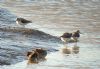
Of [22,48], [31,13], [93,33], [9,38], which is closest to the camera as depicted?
[22,48]

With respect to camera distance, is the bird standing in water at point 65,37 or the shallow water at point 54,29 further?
the bird standing in water at point 65,37

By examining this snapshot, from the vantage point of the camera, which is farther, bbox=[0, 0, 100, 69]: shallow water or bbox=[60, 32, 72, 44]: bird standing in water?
bbox=[60, 32, 72, 44]: bird standing in water

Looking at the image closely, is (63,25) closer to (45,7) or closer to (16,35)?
(16,35)

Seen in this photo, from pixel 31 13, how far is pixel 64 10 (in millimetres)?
2191

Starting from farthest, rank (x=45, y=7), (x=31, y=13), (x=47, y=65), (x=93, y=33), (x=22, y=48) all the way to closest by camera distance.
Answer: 1. (x=45, y=7)
2. (x=31, y=13)
3. (x=93, y=33)
4. (x=22, y=48)
5. (x=47, y=65)

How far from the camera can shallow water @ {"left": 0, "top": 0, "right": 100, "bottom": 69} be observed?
14.3 meters

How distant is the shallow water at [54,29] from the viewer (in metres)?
14.3

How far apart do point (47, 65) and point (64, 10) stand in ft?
46.5

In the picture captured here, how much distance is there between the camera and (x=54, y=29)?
68.1 feet

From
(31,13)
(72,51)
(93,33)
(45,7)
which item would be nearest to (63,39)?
(72,51)

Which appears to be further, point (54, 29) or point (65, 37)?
point (54, 29)

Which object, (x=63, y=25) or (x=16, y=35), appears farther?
(x=63, y=25)

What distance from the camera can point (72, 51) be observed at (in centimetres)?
1622

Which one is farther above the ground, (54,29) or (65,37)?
(65,37)
